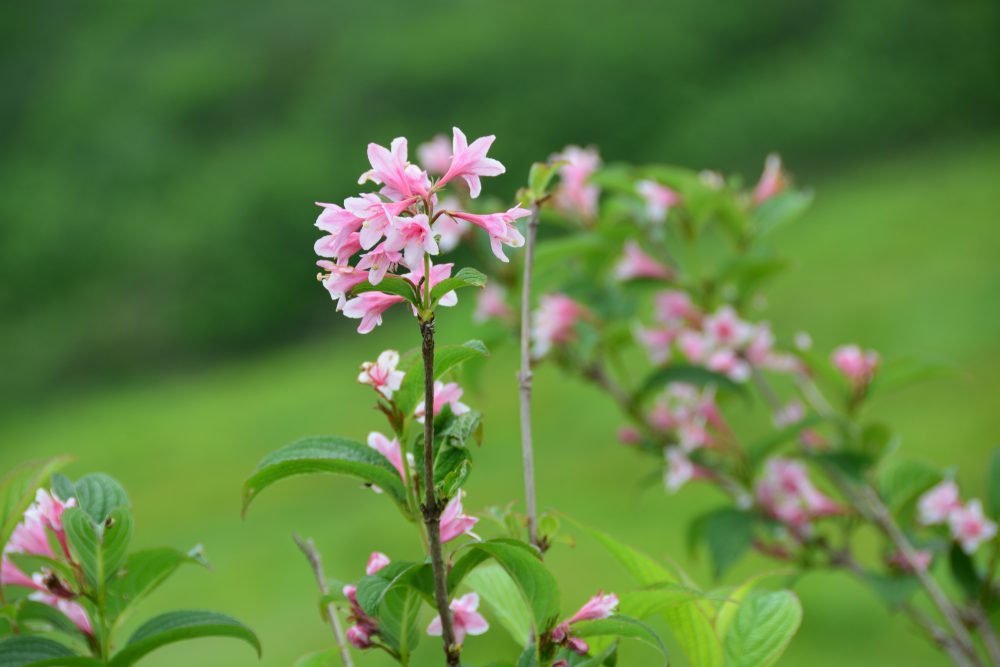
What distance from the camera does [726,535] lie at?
2.37 ft

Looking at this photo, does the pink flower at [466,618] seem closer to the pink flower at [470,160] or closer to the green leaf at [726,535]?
the pink flower at [470,160]

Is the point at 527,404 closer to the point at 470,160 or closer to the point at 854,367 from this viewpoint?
→ the point at 470,160

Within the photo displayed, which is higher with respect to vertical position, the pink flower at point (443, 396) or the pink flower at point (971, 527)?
the pink flower at point (443, 396)

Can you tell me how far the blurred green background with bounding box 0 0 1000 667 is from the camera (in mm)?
2209

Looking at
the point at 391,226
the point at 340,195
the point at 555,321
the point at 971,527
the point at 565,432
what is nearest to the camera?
the point at 391,226

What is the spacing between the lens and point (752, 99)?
323 cm

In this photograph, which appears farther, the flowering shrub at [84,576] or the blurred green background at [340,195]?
the blurred green background at [340,195]

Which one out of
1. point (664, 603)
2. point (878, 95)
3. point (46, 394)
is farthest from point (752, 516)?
point (46, 394)

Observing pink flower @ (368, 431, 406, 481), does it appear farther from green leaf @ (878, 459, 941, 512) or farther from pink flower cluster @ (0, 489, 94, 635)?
green leaf @ (878, 459, 941, 512)

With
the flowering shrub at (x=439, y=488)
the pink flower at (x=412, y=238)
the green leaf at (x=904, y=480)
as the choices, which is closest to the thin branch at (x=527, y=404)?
the flowering shrub at (x=439, y=488)

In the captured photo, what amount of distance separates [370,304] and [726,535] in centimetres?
47

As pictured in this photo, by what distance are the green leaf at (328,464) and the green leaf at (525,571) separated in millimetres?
30

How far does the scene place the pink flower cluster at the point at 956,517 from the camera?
0.67 meters

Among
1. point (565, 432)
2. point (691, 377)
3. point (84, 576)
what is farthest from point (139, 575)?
point (565, 432)
